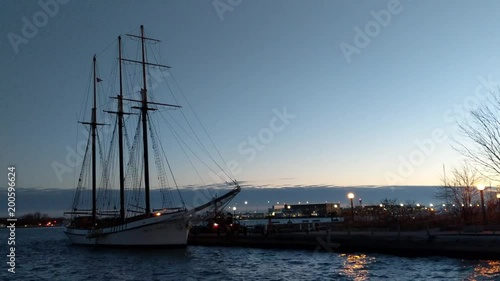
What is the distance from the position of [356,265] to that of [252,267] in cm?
775

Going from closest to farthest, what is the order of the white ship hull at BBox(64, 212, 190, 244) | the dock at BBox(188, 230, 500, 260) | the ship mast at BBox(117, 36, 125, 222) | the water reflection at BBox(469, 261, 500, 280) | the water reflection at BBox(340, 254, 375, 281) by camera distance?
the water reflection at BBox(469, 261, 500, 280) < the water reflection at BBox(340, 254, 375, 281) < the dock at BBox(188, 230, 500, 260) < the white ship hull at BBox(64, 212, 190, 244) < the ship mast at BBox(117, 36, 125, 222)

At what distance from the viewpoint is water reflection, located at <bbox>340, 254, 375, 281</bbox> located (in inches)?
1145

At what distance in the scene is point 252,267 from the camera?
36000 millimetres

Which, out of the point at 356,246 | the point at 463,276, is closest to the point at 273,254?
the point at 356,246

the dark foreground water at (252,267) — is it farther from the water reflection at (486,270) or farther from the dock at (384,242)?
the dock at (384,242)

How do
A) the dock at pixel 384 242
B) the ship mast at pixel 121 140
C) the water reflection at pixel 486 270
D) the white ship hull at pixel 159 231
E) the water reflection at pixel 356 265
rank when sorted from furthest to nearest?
1. the ship mast at pixel 121 140
2. the white ship hull at pixel 159 231
3. the dock at pixel 384 242
4. the water reflection at pixel 356 265
5. the water reflection at pixel 486 270

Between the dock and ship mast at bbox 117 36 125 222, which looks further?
ship mast at bbox 117 36 125 222

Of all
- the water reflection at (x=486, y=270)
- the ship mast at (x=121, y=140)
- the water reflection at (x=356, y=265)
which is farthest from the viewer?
the ship mast at (x=121, y=140)

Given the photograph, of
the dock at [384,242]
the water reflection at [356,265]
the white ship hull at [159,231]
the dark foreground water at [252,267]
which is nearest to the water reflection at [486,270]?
the dark foreground water at [252,267]

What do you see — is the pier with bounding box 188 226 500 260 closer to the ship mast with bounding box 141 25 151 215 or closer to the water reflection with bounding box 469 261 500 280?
the water reflection with bounding box 469 261 500 280

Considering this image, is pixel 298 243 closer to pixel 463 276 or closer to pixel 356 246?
pixel 356 246

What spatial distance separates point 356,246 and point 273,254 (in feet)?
25.5

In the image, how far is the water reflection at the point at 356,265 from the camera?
29.1m

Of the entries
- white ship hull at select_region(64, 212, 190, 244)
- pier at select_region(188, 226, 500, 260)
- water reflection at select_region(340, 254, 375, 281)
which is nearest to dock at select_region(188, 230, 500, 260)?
pier at select_region(188, 226, 500, 260)
